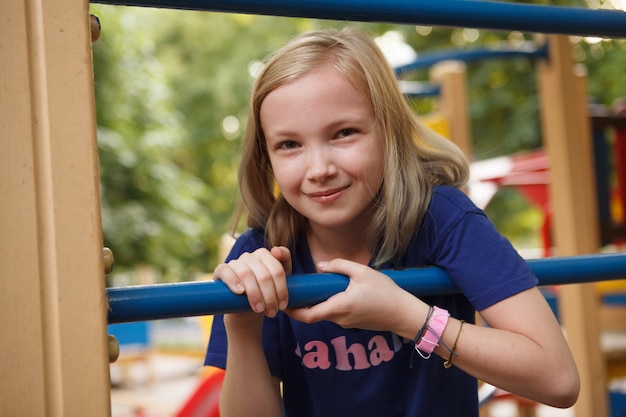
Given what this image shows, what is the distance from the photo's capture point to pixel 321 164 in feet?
3.55

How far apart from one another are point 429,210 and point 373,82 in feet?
0.73

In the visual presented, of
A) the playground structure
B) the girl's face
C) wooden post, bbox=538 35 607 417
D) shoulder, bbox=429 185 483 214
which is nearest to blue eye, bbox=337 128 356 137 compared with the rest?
the girl's face

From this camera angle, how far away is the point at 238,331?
1.15 meters

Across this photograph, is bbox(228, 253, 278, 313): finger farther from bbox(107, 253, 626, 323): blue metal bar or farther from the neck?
the neck

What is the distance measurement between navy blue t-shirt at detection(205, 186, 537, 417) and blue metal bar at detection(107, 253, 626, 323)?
0.14 m

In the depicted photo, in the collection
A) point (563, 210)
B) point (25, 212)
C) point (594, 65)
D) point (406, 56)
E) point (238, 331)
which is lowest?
point (238, 331)

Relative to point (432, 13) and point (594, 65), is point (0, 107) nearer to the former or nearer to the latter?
point (432, 13)

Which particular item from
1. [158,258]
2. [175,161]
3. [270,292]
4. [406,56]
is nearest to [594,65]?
[406,56]

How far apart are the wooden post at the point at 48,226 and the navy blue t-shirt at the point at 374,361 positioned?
21.6 inches

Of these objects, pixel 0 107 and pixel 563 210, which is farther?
pixel 563 210

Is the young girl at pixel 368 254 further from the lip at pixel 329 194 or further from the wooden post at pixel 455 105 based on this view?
the wooden post at pixel 455 105

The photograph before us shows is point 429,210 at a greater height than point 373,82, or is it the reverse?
point 373,82

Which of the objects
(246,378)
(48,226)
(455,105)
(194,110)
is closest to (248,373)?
(246,378)

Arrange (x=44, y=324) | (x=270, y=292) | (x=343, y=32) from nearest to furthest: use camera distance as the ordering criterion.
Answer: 1. (x=44, y=324)
2. (x=270, y=292)
3. (x=343, y=32)
